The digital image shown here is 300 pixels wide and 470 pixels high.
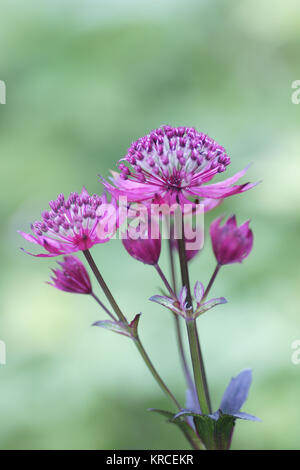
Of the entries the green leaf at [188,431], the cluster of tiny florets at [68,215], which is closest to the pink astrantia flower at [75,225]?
the cluster of tiny florets at [68,215]

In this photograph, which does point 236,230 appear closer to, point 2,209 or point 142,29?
point 2,209

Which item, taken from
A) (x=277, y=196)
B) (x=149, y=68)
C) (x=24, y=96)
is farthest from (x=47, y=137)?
(x=277, y=196)

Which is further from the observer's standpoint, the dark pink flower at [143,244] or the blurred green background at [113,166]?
the blurred green background at [113,166]

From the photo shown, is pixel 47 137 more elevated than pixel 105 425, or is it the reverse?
pixel 47 137

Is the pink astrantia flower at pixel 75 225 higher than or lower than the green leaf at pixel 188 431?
higher

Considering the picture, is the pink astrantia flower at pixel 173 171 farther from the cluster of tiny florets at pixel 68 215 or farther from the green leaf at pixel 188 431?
the green leaf at pixel 188 431

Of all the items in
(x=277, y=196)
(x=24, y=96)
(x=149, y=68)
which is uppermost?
(x=149, y=68)

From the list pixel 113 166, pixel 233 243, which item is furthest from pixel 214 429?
pixel 113 166

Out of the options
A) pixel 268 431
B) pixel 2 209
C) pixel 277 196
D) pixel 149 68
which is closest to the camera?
pixel 268 431
